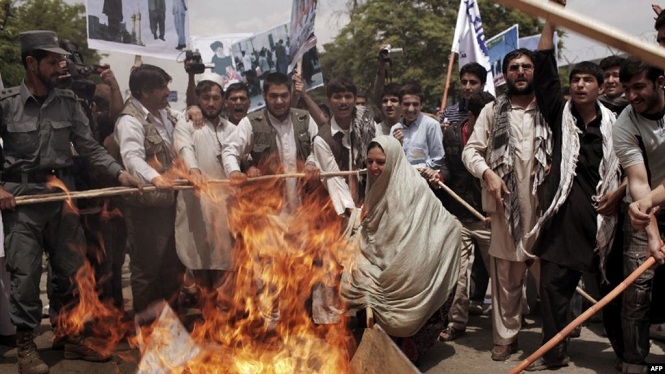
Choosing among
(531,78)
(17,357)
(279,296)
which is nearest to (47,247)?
(17,357)

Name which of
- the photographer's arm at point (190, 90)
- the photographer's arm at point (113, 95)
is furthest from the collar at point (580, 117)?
the photographer's arm at point (113, 95)

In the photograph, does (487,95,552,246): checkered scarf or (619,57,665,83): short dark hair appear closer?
(619,57,665,83): short dark hair

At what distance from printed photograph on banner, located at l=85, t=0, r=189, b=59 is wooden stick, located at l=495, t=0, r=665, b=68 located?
5068 mm

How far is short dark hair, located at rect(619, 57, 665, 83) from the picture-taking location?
437cm

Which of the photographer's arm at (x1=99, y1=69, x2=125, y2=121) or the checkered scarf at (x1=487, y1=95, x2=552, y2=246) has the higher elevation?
the photographer's arm at (x1=99, y1=69, x2=125, y2=121)

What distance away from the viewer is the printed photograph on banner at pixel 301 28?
25.3 ft

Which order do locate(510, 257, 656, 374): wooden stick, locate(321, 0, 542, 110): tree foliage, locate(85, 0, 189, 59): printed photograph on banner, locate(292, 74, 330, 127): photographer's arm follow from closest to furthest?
locate(510, 257, 656, 374): wooden stick < locate(85, 0, 189, 59): printed photograph on banner < locate(292, 74, 330, 127): photographer's arm < locate(321, 0, 542, 110): tree foliage

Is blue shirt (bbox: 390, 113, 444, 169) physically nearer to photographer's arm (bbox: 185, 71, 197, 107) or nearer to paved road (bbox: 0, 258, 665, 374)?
paved road (bbox: 0, 258, 665, 374)

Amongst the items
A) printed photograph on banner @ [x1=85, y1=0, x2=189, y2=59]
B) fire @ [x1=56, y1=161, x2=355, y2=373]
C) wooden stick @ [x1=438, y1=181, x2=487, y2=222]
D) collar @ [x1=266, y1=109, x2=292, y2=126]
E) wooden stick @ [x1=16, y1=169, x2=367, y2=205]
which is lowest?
fire @ [x1=56, y1=161, x2=355, y2=373]

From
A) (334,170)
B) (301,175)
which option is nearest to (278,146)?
(301,175)

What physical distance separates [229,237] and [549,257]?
2.80m

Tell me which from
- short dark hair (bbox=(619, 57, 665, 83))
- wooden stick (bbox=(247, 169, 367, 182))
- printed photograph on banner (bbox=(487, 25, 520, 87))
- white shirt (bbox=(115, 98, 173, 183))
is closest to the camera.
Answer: short dark hair (bbox=(619, 57, 665, 83))

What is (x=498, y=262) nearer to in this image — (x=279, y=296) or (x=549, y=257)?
(x=549, y=257)

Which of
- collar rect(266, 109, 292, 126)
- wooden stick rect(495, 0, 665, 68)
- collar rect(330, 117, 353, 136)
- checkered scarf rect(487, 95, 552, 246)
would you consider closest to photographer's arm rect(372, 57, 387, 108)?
collar rect(330, 117, 353, 136)
